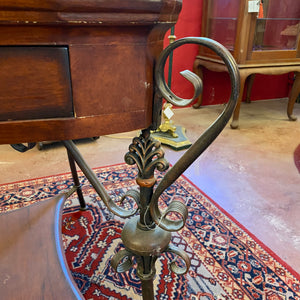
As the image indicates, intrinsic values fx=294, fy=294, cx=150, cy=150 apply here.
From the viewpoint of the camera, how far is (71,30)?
1.28 ft

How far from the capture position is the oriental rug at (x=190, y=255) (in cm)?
103

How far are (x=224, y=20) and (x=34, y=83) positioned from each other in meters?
2.56

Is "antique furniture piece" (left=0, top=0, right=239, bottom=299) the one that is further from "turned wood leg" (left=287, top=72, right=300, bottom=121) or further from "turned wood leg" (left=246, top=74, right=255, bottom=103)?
"turned wood leg" (left=246, top=74, right=255, bottom=103)

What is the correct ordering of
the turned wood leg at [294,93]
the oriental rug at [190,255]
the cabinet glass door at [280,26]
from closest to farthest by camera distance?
the oriental rug at [190,255] < the cabinet glass door at [280,26] < the turned wood leg at [294,93]

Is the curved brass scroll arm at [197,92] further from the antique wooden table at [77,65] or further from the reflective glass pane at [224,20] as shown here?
the reflective glass pane at [224,20]

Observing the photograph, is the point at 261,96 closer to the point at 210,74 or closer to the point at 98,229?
the point at 210,74

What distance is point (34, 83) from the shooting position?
0.41 meters

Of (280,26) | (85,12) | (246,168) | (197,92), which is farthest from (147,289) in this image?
(280,26)

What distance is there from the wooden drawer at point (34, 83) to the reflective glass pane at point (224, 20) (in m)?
2.37

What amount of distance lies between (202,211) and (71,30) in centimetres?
123

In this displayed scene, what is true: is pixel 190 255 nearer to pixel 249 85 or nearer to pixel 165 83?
pixel 165 83

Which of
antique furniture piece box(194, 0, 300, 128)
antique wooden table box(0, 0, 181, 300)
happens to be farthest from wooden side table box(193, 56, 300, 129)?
antique wooden table box(0, 0, 181, 300)

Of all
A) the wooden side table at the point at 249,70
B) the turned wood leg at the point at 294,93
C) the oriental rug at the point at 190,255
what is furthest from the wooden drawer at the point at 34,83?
the turned wood leg at the point at 294,93

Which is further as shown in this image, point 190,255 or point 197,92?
point 190,255
